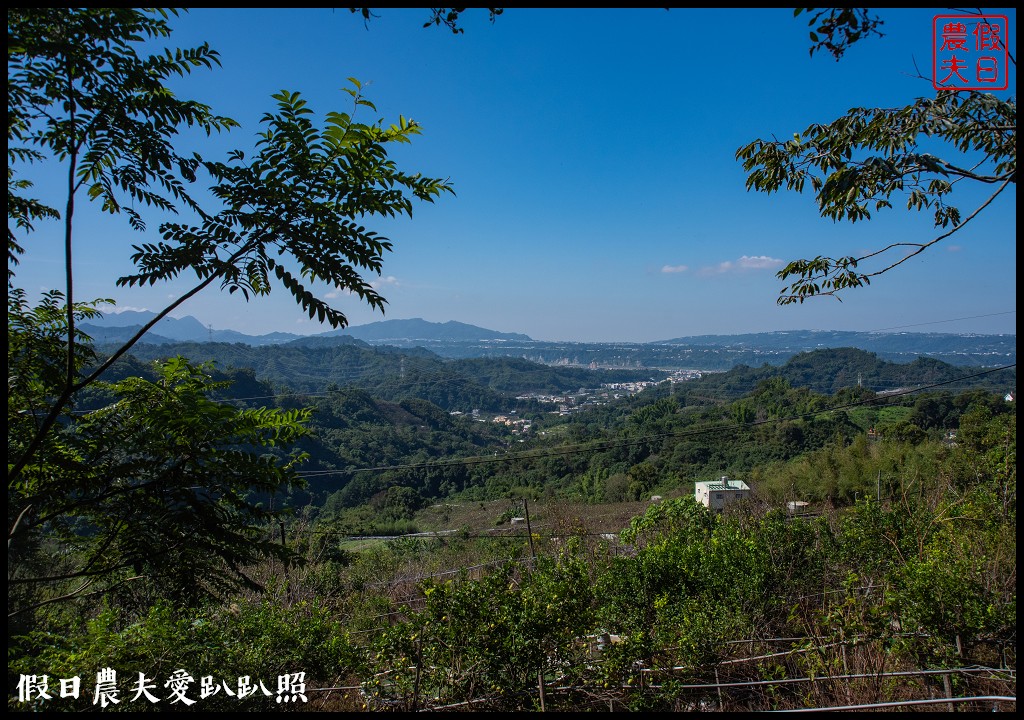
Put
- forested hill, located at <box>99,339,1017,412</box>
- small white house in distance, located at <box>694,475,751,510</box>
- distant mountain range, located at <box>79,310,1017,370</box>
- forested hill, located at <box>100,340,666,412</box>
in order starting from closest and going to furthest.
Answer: small white house in distance, located at <box>694,475,751,510</box>
forested hill, located at <box>99,339,1017,412</box>
distant mountain range, located at <box>79,310,1017,370</box>
forested hill, located at <box>100,340,666,412</box>

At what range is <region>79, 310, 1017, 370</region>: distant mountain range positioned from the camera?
5403 cm

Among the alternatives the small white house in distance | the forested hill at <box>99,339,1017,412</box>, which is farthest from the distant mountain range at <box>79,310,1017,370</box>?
A: the small white house in distance

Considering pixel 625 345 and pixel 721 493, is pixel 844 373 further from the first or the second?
pixel 625 345

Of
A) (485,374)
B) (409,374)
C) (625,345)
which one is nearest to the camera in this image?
(409,374)

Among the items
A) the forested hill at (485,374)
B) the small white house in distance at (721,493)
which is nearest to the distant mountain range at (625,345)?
the forested hill at (485,374)

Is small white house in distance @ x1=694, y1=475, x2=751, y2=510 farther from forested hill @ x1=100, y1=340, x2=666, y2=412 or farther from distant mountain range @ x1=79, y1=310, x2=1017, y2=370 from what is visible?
forested hill @ x1=100, y1=340, x2=666, y2=412

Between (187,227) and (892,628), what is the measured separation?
5345mm

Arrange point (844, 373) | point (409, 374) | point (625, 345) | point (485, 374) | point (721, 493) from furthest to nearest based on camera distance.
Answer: point (625, 345) → point (485, 374) → point (409, 374) → point (844, 373) → point (721, 493)

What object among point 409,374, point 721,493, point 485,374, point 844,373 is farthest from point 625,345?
point 721,493

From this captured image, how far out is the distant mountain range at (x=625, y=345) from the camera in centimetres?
5403

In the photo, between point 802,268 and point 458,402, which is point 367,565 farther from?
point 458,402

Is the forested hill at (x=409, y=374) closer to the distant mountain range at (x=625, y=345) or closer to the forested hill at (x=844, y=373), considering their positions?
the distant mountain range at (x=625, y=345)

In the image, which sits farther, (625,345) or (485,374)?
(625,345)

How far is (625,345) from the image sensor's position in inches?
6097
